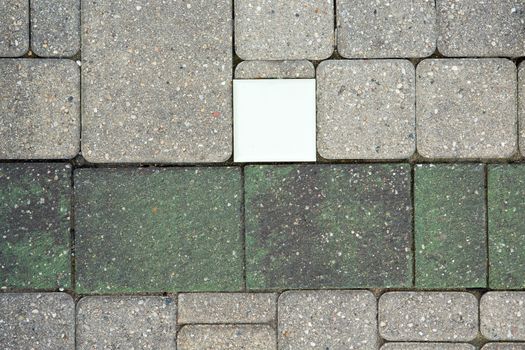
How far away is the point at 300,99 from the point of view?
2.86 m

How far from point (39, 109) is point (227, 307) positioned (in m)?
1.13

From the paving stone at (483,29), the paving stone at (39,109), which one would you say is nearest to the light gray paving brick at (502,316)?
the paving stone at (483,29)

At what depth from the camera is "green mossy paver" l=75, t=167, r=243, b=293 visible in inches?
113

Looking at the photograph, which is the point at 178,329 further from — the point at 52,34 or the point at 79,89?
the point at 52,34

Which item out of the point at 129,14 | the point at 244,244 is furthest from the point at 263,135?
the point at 129,14

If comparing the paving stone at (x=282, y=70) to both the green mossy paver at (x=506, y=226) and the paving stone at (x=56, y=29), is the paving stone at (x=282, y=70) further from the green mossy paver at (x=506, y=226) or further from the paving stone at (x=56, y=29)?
the green mossy paver at (x=506, y=226)

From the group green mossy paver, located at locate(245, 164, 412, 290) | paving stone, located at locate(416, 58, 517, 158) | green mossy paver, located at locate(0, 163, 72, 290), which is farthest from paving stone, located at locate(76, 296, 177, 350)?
paving stone, located at locate(416, 58, 517, 158)

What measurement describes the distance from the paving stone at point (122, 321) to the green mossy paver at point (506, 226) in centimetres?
135

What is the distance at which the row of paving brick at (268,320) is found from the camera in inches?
113

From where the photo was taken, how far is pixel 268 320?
9.44ft

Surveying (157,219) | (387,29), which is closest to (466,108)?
(387,29)

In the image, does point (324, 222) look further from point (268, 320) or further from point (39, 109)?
point (39, 109)

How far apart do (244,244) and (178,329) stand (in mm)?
445

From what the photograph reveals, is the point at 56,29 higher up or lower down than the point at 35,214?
higher up
